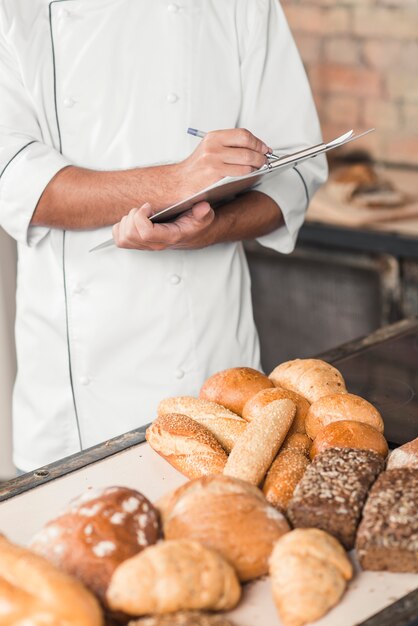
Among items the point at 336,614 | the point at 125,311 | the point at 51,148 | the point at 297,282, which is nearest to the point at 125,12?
the point at 51,148

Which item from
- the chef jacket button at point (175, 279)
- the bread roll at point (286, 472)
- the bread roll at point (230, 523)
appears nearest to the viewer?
the bread roll at point (230, 523)

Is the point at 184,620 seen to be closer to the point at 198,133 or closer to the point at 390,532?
the point at 390,532

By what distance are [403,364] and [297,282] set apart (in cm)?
138

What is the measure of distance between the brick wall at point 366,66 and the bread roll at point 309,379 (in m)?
1.88

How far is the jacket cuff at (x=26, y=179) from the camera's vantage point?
1.58 meters

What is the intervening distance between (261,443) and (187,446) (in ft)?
0.37

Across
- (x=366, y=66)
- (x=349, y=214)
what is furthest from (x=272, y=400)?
(x=366, y=66)

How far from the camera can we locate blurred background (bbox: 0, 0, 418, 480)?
273 cm

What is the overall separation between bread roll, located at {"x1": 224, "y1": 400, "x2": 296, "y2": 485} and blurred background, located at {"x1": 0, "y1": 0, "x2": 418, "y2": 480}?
1.51 metres

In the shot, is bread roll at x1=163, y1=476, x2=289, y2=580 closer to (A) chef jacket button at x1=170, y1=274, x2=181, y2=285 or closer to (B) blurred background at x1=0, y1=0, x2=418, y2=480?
(A) chef jacket button at x1=170, y1=274, x2=181, y2=285

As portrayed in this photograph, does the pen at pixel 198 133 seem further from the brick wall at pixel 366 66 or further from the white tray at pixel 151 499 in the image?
the brick wall at pixel 366 66

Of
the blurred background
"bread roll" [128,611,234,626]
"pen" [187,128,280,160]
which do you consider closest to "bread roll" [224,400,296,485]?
"bread roll" [128,611,234,626]

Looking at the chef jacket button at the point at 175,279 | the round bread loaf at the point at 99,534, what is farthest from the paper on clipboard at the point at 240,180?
the round bread loaf at the point at 99,534

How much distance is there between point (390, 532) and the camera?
97cm
